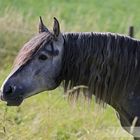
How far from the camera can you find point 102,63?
6188 mm

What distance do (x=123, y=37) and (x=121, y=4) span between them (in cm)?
1442

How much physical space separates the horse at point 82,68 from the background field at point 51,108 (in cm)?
28

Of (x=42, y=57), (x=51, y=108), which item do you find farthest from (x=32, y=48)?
(x=51, y=108)

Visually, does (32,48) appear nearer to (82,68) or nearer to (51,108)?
(82,68)

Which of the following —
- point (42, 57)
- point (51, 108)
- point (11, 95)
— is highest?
point (42, 57)

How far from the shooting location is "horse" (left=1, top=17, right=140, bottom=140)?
6.03m

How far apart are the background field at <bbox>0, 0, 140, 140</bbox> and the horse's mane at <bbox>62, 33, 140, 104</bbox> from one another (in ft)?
0.90

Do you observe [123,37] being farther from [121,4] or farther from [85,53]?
[121,4]

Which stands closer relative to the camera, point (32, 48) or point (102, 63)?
point (32, 48)

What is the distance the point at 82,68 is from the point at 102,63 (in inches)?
7.4

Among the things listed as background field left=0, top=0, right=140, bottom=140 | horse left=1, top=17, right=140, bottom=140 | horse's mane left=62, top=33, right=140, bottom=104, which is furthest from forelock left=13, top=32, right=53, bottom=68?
background field left=0, top=0, right=140, bottom=140

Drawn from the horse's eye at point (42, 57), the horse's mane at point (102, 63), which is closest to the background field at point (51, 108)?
the horse's mane at point (102, 63)

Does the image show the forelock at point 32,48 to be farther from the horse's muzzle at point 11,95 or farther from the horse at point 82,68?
the horse's muzzle at point 11,95

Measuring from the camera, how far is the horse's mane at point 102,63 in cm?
616
